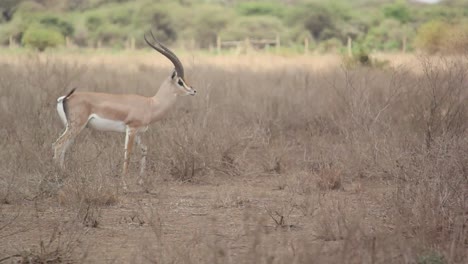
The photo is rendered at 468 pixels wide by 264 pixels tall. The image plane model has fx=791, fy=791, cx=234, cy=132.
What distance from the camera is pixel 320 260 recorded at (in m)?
4.10

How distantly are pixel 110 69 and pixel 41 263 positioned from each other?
1251 centimetres

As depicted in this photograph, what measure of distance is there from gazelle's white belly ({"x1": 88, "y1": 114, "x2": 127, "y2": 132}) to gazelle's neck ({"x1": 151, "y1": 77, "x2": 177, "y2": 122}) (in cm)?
44

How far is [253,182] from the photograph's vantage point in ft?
27.8

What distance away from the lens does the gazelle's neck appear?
8679mm

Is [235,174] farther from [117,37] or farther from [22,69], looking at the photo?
[117,37]

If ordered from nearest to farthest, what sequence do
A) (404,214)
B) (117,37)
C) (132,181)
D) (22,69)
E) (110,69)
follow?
1. (404,214)
2. (132,181)
3. (22,69)
4. (110,69)
5. (117,37)

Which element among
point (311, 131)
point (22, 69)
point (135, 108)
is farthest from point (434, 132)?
point (22, 69)

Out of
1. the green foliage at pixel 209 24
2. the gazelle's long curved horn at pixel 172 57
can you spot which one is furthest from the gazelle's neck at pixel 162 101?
the green foliage at pixel 209 24

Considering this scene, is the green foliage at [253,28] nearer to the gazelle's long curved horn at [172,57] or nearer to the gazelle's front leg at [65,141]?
the gazelle's long curved horn at [172,57]

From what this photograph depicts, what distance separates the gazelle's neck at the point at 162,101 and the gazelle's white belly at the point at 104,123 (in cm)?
44

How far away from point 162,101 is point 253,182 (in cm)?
137

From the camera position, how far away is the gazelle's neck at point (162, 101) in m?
8.68

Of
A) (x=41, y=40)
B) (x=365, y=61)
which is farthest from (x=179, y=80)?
(x=41, y=40)

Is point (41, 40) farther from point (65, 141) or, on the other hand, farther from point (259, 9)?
point (259, 9)
